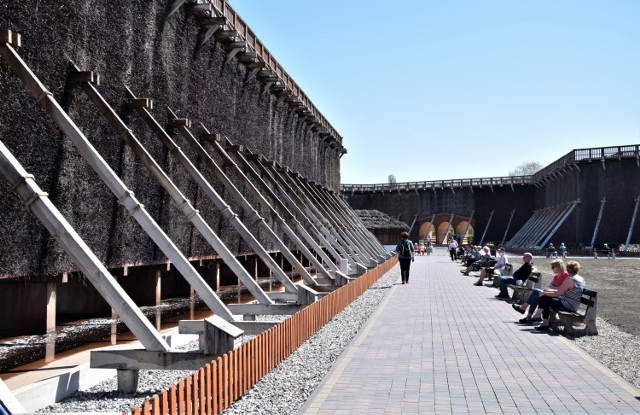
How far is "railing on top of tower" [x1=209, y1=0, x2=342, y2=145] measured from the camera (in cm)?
2102

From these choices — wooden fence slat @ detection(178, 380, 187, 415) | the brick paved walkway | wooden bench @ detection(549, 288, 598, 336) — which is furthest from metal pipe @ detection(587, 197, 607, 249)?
wooden fence slat @ detection(178, 380, 187, 415)

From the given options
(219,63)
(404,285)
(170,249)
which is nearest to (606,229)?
(404,285)

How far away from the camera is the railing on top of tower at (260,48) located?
2102cm

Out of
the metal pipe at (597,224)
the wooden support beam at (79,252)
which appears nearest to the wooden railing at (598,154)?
the metal pipe at (597,224)

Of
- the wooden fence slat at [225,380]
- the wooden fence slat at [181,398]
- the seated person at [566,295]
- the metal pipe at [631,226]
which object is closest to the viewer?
the wooden fence slat at [181,398]

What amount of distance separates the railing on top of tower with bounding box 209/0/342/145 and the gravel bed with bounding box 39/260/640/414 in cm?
1219

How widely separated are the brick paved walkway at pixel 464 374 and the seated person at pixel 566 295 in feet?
1.72

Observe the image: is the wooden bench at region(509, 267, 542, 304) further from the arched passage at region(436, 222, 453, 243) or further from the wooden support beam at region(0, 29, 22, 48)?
the arched passage at region(436, 222, 453, 243)

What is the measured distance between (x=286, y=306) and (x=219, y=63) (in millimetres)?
10504

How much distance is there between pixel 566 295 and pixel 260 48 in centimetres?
1753

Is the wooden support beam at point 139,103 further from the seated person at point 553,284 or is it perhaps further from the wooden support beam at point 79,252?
the seated person at point 553,284

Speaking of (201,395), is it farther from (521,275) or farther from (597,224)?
(597,224)

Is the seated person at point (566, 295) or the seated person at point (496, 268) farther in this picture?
the seated person at point (496, 268)

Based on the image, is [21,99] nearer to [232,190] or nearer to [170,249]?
[170,249]
